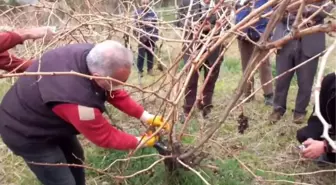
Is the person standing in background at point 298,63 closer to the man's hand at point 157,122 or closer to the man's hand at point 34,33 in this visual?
the man's hand at point 157,122

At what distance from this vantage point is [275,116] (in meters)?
3.98

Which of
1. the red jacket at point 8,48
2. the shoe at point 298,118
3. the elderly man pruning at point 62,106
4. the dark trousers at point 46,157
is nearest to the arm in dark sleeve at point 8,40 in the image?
the red jacket at point 8,48

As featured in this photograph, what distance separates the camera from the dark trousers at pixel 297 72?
3.72 metres

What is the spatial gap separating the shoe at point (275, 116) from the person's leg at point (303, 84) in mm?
135

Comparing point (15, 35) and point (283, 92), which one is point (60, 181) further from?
point (283, 92)

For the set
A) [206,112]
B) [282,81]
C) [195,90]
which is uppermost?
[282,81]

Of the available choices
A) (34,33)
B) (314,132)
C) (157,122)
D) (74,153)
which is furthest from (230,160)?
(34,33)

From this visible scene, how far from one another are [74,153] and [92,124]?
657mm

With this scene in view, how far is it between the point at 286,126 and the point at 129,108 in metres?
1.60

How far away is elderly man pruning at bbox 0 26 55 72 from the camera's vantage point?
2.61m

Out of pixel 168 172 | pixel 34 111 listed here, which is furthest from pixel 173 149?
pixel 34 111

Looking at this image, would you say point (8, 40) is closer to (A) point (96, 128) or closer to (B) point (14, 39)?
(B) point (14, 39)

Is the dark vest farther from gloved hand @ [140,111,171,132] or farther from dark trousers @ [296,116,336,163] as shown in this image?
dark trousers @ [296,116,336,163]

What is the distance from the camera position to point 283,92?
155 inches
